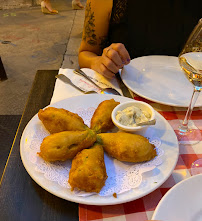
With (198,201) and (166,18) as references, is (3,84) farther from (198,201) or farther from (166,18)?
(198,201)

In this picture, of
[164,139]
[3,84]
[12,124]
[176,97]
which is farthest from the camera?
[3,84]

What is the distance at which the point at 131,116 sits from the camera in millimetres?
893

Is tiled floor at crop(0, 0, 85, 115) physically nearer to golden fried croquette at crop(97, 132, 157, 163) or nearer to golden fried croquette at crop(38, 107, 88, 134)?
golden fried croquette at crop(38, 107, 88, 134)

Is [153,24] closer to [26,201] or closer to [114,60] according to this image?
[114,60]

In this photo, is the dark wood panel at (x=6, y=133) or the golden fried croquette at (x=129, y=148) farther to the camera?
the dark wood panel at (x=6, y=133)

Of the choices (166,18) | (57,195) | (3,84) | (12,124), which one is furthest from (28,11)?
(57,195)

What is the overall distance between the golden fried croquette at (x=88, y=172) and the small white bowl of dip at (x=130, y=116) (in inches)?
7.1

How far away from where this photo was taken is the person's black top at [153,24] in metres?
1.67

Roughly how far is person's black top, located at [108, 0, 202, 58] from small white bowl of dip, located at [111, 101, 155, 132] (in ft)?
3.38

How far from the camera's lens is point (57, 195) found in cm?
66

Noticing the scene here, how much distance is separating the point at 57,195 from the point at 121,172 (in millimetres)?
230

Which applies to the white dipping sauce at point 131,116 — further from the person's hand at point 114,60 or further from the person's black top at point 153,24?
the person's black top at point 153,24

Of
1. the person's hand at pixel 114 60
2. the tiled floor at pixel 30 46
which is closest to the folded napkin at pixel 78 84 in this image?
the person's hand at pixel 114 60

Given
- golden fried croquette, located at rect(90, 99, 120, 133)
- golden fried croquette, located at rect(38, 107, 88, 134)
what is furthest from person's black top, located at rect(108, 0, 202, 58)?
golden fried croquette, located at rect(38, 107, 88, 134)
